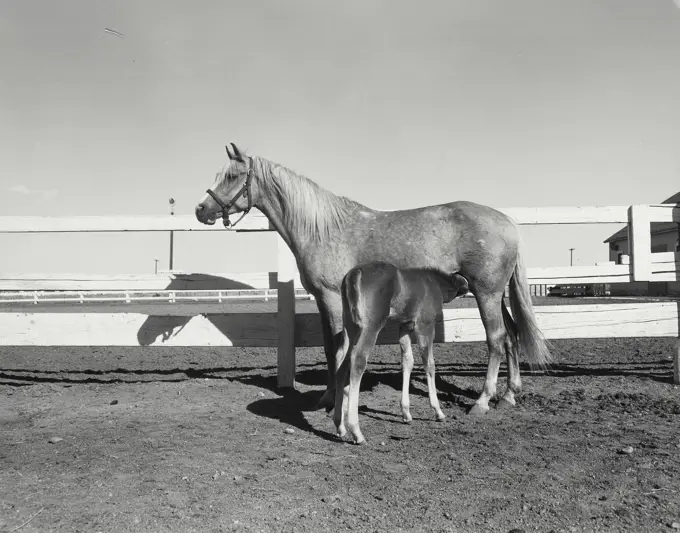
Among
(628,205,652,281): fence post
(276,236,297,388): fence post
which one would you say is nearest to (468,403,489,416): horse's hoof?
(276,236,297,388): fence post

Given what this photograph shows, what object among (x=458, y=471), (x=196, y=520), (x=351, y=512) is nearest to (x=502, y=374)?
(x=458, y=471)

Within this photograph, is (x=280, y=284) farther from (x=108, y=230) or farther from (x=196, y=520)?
(x=196, y=520)

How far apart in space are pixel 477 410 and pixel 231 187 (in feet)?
10.3

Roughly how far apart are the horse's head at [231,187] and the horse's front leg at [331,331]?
1.29m

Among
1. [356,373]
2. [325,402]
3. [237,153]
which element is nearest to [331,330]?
[325,402]

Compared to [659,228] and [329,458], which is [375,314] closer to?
[329,458]

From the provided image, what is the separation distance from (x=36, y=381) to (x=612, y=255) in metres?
50.5

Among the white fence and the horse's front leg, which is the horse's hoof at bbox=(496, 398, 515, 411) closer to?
the white fence

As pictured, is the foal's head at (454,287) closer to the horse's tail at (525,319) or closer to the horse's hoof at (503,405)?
the horse's tail at (525,319)

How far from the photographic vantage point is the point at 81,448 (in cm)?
373

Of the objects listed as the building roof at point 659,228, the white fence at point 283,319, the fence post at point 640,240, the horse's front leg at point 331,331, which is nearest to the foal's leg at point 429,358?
the horse's front leg at point 331,331

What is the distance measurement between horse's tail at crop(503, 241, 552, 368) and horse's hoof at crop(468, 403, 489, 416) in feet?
2.93

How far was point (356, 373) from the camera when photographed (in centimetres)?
396

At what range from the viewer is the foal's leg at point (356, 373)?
3.88 m
